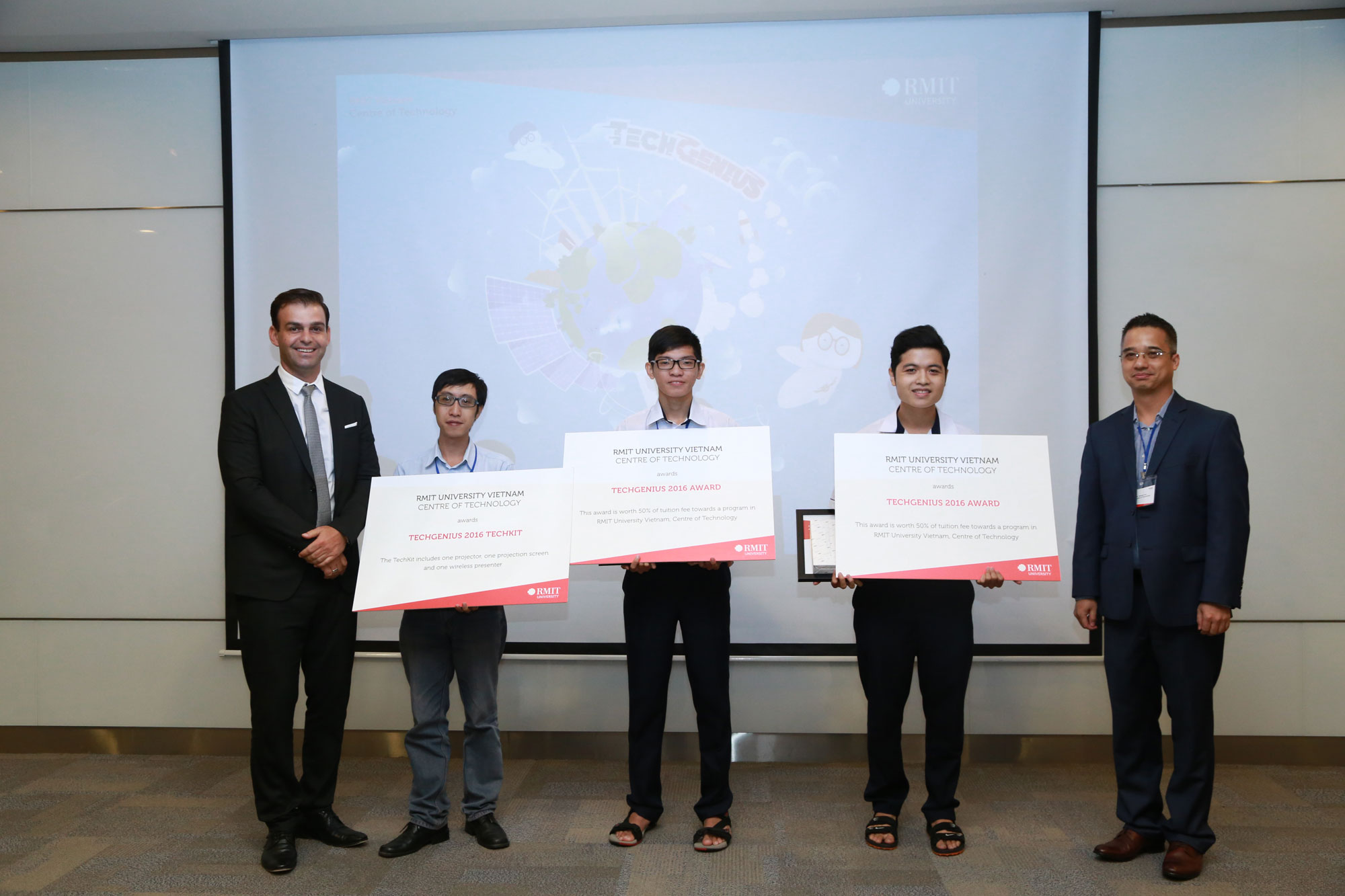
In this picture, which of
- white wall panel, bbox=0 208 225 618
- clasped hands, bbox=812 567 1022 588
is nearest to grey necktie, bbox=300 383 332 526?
white wall panel, bbox=0 208 225 618

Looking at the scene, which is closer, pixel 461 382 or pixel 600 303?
pixel 461 382

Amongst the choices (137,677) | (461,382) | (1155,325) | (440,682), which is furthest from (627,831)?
(137,677)

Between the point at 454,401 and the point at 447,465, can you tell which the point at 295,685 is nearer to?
the point at 447,465

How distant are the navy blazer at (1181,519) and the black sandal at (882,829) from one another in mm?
998

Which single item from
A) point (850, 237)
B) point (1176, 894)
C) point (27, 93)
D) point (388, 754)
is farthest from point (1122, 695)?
point (27, 93)

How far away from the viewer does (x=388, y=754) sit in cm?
362

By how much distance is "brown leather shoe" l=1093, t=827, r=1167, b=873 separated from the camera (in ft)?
8.25

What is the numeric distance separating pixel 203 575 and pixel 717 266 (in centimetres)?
285

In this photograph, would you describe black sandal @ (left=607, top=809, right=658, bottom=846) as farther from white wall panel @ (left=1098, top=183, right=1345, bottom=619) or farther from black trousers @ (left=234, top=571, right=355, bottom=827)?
white wall panel @ (left=1098, top=183, right=1345, bottom=619)

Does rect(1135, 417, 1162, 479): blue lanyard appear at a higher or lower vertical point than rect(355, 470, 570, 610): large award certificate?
higher

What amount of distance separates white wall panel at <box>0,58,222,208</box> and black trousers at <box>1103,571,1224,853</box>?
4257 millimetres

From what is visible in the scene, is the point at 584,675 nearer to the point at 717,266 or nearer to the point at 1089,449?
the point at 717,266

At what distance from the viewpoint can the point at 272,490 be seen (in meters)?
2.58

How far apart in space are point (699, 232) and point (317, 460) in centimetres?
190
